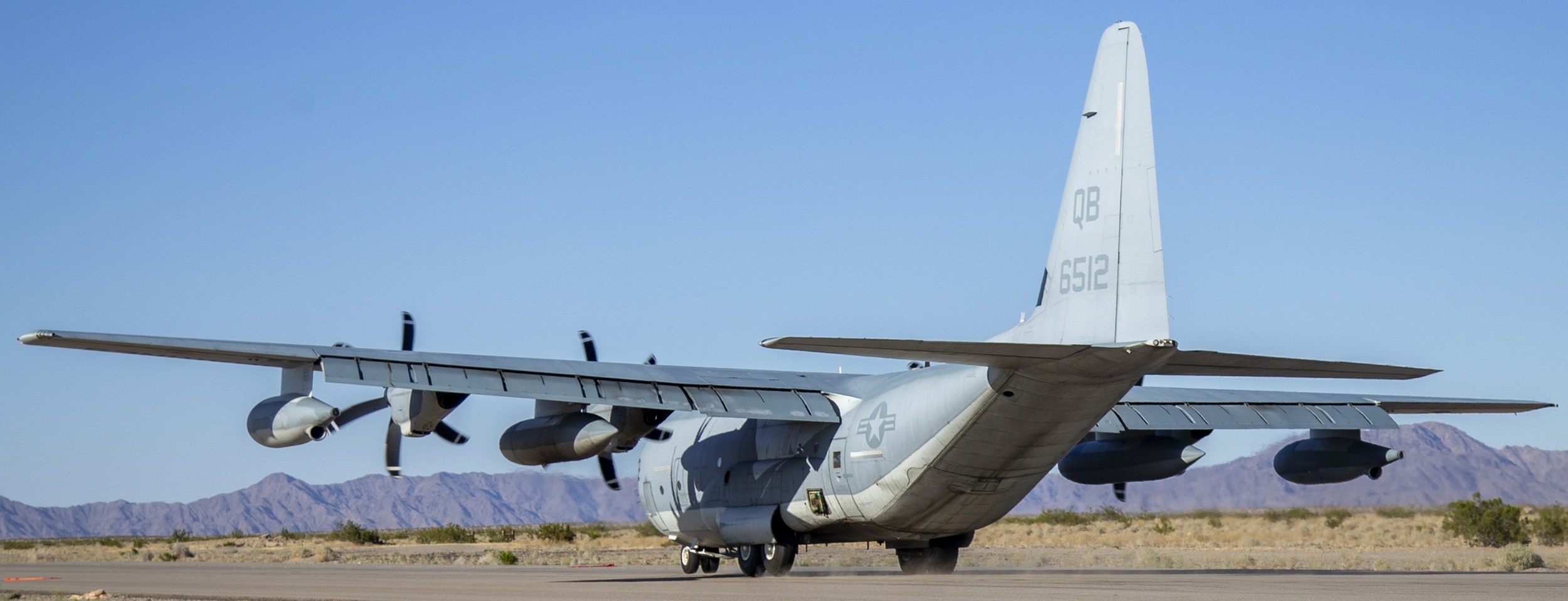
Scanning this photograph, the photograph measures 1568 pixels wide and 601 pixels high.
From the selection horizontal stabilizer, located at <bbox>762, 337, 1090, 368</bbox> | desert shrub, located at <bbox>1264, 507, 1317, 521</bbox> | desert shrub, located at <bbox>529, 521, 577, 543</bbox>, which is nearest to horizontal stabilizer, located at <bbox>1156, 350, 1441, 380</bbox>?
horizontal stabilizer, located at <bbox>762, 337, 1090, 368</bbox>

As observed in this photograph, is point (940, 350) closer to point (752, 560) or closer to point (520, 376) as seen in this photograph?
point (520, 376)

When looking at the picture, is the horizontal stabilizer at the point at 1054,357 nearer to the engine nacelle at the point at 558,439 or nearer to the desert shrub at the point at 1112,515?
the engine nacelle at the point at 558,439

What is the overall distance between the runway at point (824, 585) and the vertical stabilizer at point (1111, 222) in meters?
2.88

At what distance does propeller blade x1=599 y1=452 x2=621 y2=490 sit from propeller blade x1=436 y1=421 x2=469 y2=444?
8.35 ft

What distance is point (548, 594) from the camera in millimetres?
16344

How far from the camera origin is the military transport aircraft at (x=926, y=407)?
47.4ft

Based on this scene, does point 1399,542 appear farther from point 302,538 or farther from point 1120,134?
point 302,538

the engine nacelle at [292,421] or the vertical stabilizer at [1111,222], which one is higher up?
the vertical stabilizer at [1111,222]

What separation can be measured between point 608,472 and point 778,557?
3.40 meters

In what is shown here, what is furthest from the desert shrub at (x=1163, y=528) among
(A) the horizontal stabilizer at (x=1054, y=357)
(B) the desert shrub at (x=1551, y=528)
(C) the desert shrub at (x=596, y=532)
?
(A) the horizontal stabilizer at (x=1054, y=357)

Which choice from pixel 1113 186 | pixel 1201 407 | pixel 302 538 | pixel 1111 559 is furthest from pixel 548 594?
pixel 302 538

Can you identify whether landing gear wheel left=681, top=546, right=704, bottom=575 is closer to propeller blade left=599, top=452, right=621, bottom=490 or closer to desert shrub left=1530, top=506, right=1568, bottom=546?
propeller blade left=599, top=452, right=621, bottom=490

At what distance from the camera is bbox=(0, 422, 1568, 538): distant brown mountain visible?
122 ft

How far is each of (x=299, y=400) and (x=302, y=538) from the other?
64.1 metres
